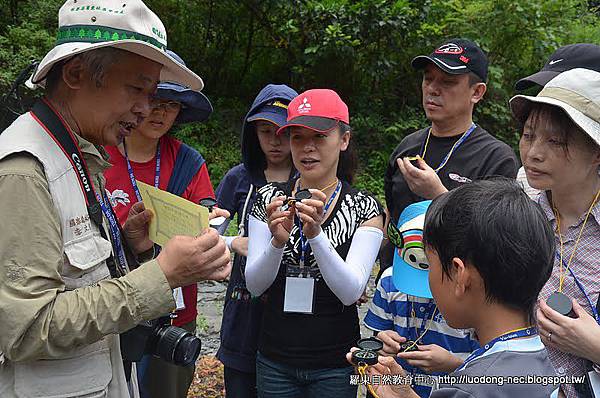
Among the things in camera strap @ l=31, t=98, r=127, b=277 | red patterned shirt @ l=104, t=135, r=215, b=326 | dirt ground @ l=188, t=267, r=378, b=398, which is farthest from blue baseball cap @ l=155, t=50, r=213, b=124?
dirt ground @ l=188, t=267, r=378, b=398

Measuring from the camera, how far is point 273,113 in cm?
331

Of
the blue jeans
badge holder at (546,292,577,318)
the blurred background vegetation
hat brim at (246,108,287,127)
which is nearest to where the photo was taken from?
badge holder at (546,292,577,318)

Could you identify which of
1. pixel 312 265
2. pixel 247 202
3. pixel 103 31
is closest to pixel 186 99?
pixel 247 202

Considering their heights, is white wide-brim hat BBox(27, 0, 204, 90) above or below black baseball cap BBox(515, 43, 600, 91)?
above

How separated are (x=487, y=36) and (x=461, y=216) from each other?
10.5 m

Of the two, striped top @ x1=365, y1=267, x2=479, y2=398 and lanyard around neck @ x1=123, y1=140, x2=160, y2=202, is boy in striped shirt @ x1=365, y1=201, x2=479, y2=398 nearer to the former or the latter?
striped top @ x1=365, y1=267, x2=479, y2=398

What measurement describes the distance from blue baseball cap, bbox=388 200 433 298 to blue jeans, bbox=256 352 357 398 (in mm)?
613

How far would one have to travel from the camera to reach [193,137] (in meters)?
10.4

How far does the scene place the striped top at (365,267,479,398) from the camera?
242 centimetres

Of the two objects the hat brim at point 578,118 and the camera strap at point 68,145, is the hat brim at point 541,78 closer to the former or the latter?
the hat brim at point 578,118

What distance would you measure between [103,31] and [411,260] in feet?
4.84

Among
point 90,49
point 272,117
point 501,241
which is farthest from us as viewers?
point 272,117

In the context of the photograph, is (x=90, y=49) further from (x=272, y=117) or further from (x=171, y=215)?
(x=272, y=117)

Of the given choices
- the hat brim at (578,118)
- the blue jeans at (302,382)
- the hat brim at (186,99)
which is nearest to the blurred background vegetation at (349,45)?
the hat brim at (186,99)
